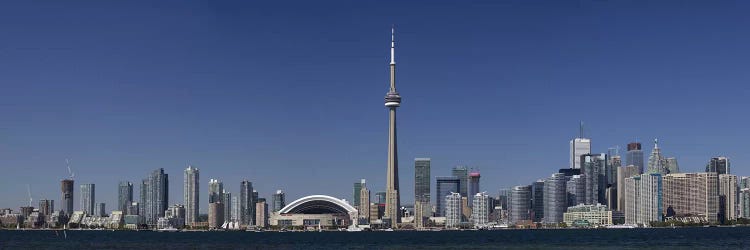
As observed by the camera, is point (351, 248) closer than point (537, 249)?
No

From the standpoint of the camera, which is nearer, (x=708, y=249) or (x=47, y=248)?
(x=708, y=249)

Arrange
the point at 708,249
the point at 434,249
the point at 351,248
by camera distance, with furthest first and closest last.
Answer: the point at 351,248, the point at 434,249, the point at 708,249

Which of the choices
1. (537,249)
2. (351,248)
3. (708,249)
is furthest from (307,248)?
(708,249)

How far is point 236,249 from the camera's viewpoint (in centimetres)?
15138

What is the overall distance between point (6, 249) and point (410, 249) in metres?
62.9

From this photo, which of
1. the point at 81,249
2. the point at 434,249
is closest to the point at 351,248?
the point at 434,249

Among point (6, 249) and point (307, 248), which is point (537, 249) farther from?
point (6, 249)

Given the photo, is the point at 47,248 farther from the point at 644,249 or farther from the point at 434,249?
the point at 644,249

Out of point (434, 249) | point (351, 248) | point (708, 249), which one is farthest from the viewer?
point (351, 248)

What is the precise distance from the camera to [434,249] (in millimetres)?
152750

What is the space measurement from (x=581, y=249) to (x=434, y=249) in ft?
74.3

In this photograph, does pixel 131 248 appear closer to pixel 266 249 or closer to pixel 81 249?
pixel 81 249

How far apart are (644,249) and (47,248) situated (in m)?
93.9

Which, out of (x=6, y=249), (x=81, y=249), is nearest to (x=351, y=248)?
(x=81, y=249)
